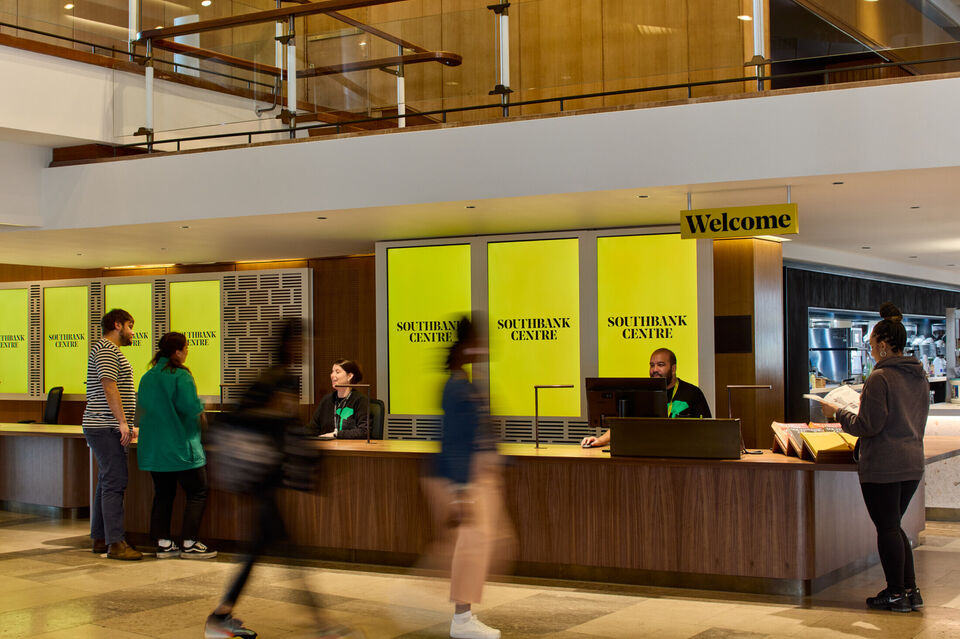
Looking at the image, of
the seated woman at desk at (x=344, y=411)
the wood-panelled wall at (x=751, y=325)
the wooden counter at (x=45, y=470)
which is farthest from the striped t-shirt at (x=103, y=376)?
the wood-panelled wall at (x=751, y=325)

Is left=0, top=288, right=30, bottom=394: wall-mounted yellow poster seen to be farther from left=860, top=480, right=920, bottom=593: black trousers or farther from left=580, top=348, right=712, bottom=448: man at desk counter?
left=860, top=480, right=920, bottom=593: black trousers

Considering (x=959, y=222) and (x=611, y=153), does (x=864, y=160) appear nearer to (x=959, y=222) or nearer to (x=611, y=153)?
(x=611, y=153)

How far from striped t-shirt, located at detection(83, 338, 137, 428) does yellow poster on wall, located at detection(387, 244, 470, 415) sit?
335 cm

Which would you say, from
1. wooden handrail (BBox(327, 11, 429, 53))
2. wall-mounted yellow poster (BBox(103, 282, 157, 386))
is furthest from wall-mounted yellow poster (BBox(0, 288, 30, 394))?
wooden handrail (BBox(327, 11, 429, 53))

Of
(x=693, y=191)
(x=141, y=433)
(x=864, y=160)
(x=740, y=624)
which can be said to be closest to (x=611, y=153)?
(x=693, y=191)

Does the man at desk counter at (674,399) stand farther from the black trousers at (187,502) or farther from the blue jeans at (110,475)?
the blue jeans at (110,475)

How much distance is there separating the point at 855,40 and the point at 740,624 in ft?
12.7

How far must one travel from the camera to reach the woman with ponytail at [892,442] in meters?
5.26

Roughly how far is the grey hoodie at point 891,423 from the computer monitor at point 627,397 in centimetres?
123

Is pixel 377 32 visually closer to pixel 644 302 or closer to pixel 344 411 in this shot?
pixel 344 411

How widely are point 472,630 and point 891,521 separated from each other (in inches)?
90.7

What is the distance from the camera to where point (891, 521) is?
17.4 ft

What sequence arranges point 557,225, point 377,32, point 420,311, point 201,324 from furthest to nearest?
point 201,324 → point 420,311 → point 557,225 → point 377,32

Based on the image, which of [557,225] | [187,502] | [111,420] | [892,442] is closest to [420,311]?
[557,225]
